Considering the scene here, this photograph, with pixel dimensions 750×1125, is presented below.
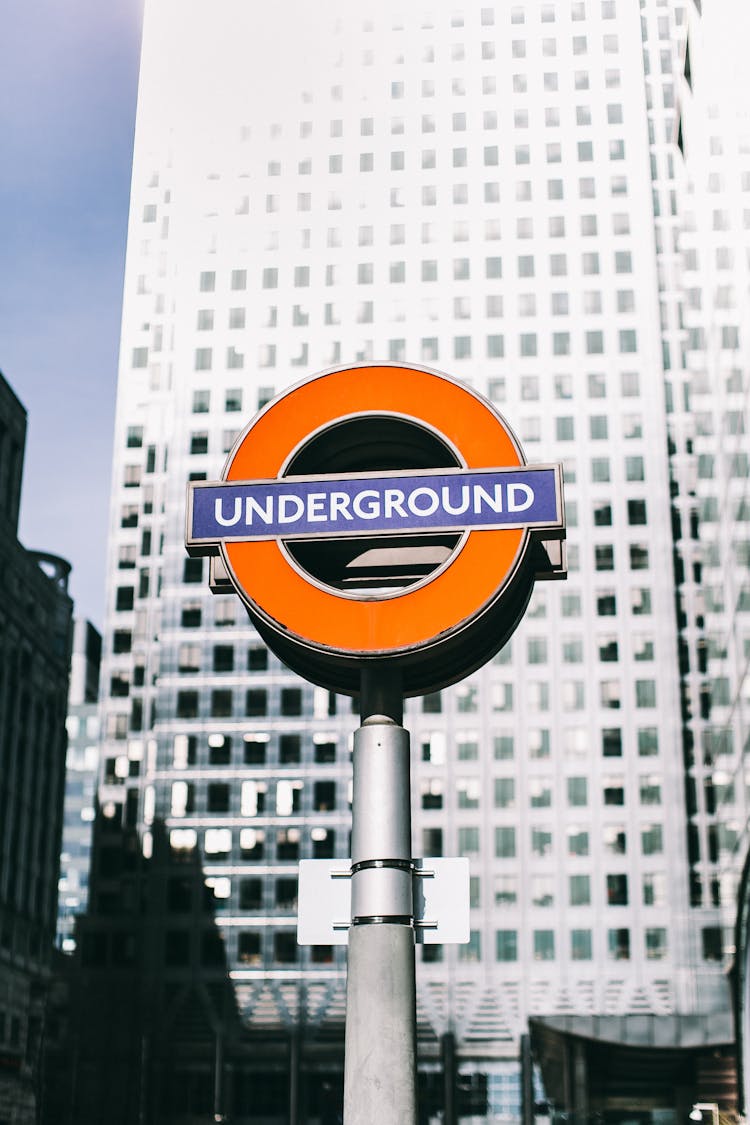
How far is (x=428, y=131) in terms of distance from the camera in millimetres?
115875

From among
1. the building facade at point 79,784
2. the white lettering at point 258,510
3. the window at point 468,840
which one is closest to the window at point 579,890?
the window at point 468,840

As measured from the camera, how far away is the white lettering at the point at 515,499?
33.1ft

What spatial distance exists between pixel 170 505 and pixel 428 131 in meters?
36.0

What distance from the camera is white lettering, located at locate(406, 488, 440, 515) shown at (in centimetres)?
1025

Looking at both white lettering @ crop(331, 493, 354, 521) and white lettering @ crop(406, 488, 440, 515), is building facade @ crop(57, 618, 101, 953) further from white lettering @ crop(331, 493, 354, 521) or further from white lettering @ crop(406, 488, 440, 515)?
white lettering @ crop(406, 488, 440, 515)

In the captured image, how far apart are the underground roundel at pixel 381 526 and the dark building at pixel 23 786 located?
6429 cm

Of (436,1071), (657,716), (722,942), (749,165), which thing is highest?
(749,165)

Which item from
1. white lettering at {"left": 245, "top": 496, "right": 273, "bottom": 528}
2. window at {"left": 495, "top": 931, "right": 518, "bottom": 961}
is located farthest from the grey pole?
window at {"left": 495, "top": 931, "right": 518, "bottom": 961}

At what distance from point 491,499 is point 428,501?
45 cm

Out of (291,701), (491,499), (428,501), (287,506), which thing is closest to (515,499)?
(491,499)

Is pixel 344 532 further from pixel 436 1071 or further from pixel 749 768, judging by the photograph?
pixel 436 1071

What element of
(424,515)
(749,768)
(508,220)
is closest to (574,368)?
(508,220)

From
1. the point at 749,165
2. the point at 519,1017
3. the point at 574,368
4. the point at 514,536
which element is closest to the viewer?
the point at 514,536

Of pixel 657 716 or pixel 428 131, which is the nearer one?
pixel 657 716
